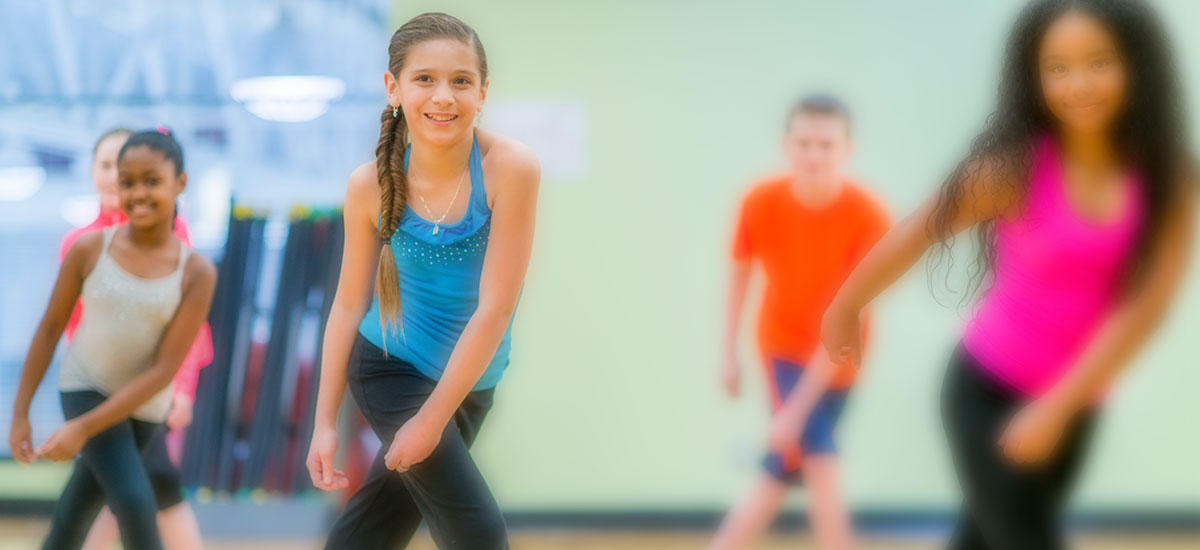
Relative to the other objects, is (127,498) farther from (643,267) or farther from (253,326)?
(643,267)

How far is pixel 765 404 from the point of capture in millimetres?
4480

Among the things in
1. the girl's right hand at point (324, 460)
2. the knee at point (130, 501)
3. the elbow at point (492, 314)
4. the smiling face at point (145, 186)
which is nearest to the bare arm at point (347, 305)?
the girl's right hand at point (324, 460)

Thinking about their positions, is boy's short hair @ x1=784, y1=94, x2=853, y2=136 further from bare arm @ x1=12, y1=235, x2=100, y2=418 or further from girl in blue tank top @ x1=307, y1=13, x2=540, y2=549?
bare arm @ x1=12, y1=235, x2=100, y2=418

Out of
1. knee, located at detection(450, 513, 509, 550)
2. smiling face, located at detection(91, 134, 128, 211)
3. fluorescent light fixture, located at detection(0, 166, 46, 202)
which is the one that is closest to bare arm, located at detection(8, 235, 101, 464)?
smiling face, located at detection(91, 134, 128, 211)

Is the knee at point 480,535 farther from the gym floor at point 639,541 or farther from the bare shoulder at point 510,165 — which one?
the gym floor at point 639,541

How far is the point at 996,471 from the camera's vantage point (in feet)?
6.01

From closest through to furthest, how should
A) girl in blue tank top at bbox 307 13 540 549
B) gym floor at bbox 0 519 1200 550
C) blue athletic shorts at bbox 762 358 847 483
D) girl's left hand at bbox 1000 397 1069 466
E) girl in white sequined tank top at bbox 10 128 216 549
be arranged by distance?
girl's left hand at bbox 1000 397 1069 466
girl in blue tank top at bbox 307 13 540 549
girl in white sequined tank top at bbox 10 128 216 549
blue athletic shorts at bbox 762 358 847 483
gym floor at bbox 0 519 1200 550

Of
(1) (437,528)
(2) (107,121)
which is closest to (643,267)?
(2) (107,121)

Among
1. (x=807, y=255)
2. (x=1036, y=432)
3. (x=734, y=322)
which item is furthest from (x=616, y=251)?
(x=1036, y=432)

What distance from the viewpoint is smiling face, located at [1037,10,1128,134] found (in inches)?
72.4

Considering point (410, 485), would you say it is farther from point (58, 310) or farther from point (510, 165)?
point (58, 310)

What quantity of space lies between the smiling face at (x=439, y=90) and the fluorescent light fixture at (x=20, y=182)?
314 cm

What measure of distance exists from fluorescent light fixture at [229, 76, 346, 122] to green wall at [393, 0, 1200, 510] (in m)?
0.53

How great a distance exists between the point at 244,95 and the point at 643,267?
5.81ft
